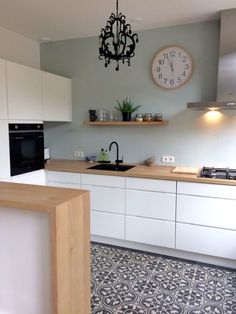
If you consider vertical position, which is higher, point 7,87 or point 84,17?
point 84,17

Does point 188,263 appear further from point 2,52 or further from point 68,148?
point 2,52

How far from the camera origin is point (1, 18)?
9.87 feet

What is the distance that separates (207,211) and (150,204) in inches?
24.0

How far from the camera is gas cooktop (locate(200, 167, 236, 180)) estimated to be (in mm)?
2757

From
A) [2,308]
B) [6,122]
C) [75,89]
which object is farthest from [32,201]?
[75,89]

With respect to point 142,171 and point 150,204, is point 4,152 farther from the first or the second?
point 150,204

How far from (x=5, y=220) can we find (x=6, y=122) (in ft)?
5.79

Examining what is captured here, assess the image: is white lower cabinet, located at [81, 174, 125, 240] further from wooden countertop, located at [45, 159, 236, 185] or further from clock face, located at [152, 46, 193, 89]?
clock face, located at [152, 46, 193, 89]

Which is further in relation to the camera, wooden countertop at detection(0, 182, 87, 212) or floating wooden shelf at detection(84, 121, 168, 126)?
floating wooden shelf at detection(84, 121, 168, 126)

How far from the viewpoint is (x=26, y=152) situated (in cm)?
320

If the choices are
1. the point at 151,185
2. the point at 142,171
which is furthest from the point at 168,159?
the point at 151,185

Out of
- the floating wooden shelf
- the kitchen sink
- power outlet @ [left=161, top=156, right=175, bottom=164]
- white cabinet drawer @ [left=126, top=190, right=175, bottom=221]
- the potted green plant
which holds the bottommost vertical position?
white cabinet drawer @ [left=126, top=190, right=175, bottom=221]

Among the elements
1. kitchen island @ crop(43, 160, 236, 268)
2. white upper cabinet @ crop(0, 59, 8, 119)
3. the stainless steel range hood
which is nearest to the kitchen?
the stainless steel range hood

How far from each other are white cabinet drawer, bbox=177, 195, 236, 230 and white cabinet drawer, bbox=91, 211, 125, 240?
0.70 m
